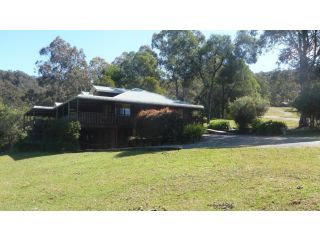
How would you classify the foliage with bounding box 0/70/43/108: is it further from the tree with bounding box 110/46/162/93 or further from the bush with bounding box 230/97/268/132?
the bush with bounding box 230/97/268/132

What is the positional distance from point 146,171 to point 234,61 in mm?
40603

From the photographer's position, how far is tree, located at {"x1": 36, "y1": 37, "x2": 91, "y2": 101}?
65000 millimetres

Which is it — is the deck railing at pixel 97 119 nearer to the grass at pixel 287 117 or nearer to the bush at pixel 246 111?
the bush at pixel 246 111

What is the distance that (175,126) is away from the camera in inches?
1019

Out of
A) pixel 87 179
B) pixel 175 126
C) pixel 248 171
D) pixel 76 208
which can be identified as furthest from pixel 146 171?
pixel 175 126

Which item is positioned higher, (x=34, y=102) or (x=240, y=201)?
(x=34, y=102)

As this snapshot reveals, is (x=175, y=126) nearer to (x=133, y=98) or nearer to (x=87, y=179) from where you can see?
(x=133, y=98)

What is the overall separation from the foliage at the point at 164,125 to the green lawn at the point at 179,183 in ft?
27.0

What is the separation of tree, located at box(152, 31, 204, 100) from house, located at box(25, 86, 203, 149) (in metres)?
19.2

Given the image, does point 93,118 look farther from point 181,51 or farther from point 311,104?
point 181,51

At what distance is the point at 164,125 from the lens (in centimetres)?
2598

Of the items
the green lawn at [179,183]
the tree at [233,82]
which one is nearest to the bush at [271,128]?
the green lawn at [179,183]

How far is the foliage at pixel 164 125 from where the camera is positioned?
25.9 m

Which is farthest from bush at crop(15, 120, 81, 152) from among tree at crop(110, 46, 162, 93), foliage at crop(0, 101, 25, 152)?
tree at crop(110, 46, 162, 93)
